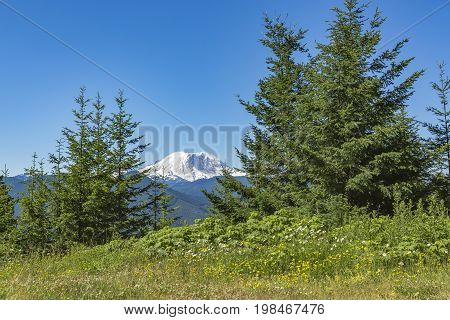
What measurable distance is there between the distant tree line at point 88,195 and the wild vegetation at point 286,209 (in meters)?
0.09

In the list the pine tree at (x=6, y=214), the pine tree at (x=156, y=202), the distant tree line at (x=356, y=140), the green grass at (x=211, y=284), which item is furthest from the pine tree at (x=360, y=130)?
the pine tree at (x=6, y=214)

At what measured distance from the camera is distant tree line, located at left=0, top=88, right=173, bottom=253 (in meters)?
24.2

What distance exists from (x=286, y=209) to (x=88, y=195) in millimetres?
11827

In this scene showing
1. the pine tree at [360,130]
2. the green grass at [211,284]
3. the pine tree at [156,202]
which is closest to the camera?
the green grass at [211,284]

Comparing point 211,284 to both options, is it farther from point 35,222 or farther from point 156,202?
point 156,202

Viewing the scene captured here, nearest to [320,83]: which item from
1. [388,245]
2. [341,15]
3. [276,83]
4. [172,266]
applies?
[341,15]

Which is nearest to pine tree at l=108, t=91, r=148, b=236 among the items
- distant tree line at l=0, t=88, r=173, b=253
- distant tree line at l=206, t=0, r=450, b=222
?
distant tree line at l=0, t=88, r=173, b=253

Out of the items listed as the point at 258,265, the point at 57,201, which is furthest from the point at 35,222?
the point at 258,265

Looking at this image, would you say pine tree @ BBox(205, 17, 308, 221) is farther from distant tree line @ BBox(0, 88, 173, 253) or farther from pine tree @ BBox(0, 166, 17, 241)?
pine tree @ BBox(0, 166, 17, 241)

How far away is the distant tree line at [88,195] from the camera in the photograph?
24.2m

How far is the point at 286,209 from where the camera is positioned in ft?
62.1

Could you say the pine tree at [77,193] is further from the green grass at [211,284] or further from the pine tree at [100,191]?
the green grass at [211,284]

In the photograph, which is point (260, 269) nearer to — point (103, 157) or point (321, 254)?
point (321, 254)

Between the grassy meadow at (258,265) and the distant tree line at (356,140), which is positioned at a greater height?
the distant tree line at (356,140)
